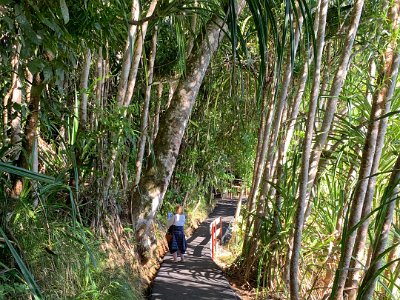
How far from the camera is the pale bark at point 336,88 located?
2982mm

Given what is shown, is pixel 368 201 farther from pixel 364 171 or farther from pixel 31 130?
pixel 31 130

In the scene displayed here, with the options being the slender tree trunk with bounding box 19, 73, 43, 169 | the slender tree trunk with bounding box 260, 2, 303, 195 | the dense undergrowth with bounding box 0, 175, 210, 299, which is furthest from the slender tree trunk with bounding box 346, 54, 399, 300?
the slender tree trunk with bounding box 19, 73, 43, 169

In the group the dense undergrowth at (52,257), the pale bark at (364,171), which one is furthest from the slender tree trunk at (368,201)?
the dense undergrowth at (52,257)

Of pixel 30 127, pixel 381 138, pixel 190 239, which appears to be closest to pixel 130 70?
pixel 30 127

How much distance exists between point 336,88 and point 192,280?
2770 millimetres

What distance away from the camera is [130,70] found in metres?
3.96

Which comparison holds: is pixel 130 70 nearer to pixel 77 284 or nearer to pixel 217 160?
pixel 77 284

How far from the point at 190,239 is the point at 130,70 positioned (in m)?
4.65

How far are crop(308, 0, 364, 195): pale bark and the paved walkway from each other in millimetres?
1685

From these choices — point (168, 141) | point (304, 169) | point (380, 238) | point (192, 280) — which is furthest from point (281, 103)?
point (380, 238)

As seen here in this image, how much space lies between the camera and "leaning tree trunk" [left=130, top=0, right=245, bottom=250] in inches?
177

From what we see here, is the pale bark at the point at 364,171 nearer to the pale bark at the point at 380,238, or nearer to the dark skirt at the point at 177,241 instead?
the pale bark at the point at 380,238

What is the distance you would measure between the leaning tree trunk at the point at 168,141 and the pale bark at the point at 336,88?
5.16ft

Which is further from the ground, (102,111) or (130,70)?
(130,70)
